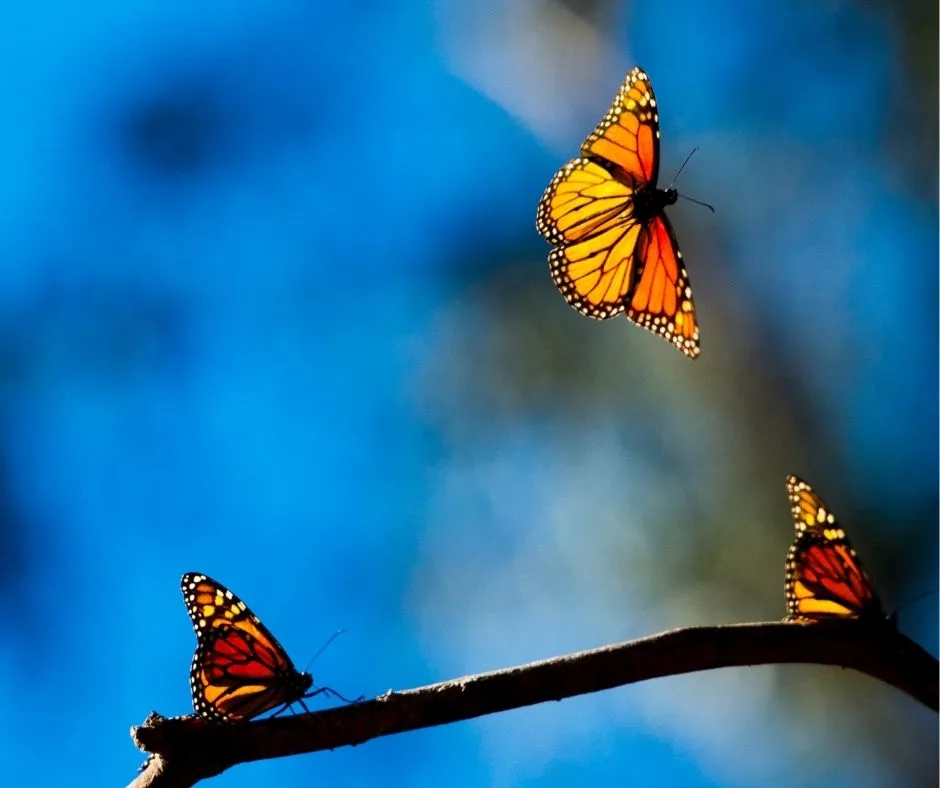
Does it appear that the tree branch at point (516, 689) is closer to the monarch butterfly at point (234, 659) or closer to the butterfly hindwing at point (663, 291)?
the monarch butterfly at point (234, 659)

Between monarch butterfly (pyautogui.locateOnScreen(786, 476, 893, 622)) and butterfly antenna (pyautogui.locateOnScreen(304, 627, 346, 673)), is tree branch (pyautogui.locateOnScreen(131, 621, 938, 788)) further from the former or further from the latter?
butterfly antenna (pyautogui.locateOnScreen(304, 627, 346, 673))

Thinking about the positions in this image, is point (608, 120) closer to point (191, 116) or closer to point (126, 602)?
point (191, 116)

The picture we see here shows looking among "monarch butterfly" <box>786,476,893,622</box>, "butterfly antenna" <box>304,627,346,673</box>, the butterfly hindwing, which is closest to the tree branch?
"monarch butterfly" <box>786,476,893,622</box>

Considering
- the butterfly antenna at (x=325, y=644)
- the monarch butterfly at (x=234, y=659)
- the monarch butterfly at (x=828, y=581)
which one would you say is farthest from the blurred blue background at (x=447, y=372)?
the monarch butterfly at (x=828, y=581)

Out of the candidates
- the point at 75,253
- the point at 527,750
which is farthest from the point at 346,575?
the point at 75,253

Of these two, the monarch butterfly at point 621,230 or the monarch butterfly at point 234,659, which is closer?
the monarch butterfly at point 234,659

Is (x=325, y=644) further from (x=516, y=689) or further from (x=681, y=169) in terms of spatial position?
(x=681, y=169)
